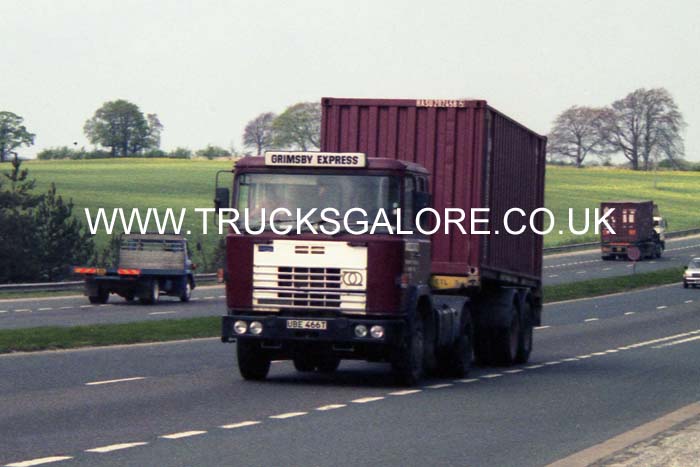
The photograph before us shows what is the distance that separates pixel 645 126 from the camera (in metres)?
169

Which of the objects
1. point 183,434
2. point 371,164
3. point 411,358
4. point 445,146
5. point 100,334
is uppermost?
point 445,146

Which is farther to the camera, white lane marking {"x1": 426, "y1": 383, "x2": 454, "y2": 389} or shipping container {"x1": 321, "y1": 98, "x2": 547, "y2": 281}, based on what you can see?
shipping container {"x1": 321, "y1": 98, "x2": 547, "y2": 281}

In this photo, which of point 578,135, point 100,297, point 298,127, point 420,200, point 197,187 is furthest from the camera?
point 578,135

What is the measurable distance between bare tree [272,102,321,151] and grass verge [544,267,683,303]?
51524 mm

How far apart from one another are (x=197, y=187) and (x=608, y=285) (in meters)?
50.7

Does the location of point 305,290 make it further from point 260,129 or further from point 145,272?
point 260,129

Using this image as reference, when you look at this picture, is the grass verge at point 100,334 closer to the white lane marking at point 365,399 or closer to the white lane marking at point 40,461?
the white lane marking at point 365,399

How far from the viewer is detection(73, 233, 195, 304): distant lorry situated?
143ft

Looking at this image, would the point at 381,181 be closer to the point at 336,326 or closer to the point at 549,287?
the point at 336,326

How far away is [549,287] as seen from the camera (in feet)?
185

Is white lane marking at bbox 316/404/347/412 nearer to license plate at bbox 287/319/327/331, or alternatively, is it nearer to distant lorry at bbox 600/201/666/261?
license plate at bbox 287/319/327/331

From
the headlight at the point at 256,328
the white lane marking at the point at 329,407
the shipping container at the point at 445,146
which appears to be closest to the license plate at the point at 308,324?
the headlight at the point at 256,328

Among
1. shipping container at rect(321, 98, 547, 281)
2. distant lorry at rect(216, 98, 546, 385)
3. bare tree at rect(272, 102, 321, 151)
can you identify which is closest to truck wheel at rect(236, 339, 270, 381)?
distant lorry at rect(216, 98, 546, 385)

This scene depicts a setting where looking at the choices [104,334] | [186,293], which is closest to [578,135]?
A: [186,293]
